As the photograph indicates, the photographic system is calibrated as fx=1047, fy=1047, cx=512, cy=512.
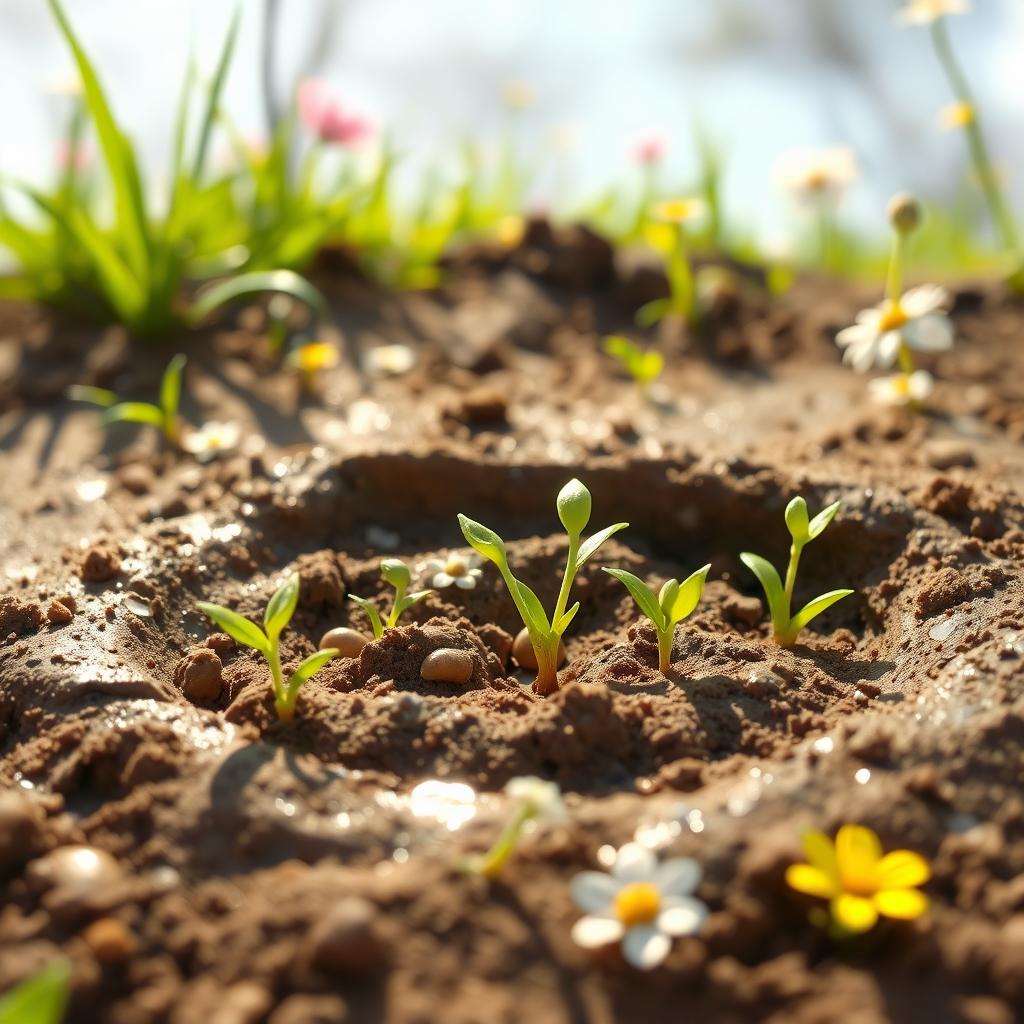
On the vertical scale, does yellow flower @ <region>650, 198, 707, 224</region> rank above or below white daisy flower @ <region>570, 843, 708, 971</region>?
above

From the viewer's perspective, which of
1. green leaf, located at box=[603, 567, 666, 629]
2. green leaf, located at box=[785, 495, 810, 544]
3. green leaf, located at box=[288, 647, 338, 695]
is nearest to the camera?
green leaf, located at box=[288, 647, 338, 695]

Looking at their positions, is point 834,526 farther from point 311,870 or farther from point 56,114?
point 56,114

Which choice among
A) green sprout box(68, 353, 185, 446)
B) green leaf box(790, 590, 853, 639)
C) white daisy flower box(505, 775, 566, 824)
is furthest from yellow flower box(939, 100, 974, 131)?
white daisy flower box(505, 775, 566, 824)

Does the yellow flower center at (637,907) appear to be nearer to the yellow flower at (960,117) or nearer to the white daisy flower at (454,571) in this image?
the white daisy flower at (454,571)

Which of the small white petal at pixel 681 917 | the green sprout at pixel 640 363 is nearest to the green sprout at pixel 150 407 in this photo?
the green sprout at pixel 640 363

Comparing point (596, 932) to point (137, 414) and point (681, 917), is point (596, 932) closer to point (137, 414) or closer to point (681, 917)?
point (681, 917)

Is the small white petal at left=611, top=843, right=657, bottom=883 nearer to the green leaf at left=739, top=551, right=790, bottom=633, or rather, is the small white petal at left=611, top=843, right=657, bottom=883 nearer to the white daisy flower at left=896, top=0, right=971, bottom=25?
the green leaf at left=739, top=551, right=790, bottom=633

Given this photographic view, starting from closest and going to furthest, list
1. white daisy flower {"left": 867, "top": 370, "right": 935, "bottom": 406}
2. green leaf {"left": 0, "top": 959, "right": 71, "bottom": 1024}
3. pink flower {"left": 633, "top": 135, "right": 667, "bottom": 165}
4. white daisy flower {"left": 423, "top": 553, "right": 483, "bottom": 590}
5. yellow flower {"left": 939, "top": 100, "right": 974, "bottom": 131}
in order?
green leaf {"left": 0, "top": 959, "right": 71, "bottom": 1024}
white daisy flower {"left": 423, "top": 553, "right": 483, "bottom": 590}
white daisy flower {"left": 867, "top": 370, "right": 935, "bottom": 406}
yellow flower {"left": 939, "top": 100, "right": 974, "bottom": 131}
pink flower {"left": 633, "top": 135, "right": 667, "bottom": 165}
